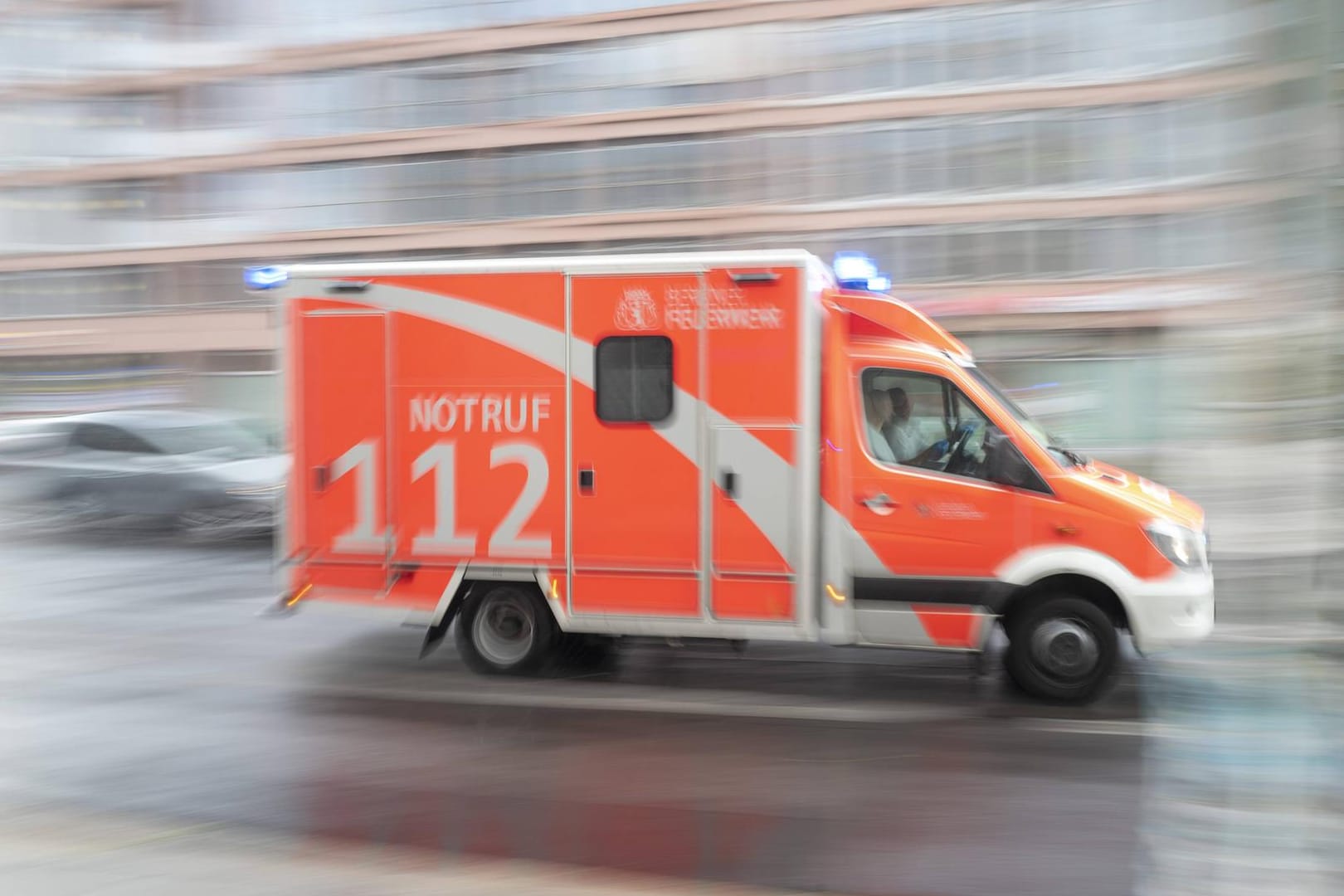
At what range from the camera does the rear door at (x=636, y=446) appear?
754 centimetres

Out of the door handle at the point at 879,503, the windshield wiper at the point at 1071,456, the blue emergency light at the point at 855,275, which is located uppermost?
the blue emergency light at the point at 855,275

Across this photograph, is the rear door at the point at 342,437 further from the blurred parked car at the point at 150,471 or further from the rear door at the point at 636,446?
the blurred parked car at the point at 150,471

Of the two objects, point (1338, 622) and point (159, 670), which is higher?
point (1338, 622)

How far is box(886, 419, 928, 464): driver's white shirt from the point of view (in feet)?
24.4

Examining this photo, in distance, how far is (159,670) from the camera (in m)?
8.54

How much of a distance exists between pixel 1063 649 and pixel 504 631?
143 inches

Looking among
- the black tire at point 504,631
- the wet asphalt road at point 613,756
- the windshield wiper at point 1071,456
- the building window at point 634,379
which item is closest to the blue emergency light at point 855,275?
the building window at point 634,379

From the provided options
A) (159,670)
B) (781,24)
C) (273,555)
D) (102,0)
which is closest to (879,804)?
(159,670)

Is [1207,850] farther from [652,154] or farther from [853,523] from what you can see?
[652,154]

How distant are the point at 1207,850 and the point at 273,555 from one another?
13.5m

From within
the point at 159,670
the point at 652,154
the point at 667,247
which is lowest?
the point at 159,670

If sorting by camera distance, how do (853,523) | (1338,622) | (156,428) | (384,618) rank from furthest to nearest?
(156,428)
(384,618)
(853,523)
(1338,622)

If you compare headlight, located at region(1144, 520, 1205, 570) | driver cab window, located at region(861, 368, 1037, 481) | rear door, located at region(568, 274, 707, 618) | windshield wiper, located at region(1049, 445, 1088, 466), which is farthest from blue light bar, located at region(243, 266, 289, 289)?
headlight, located at region(1144, 520, 1205, 570)

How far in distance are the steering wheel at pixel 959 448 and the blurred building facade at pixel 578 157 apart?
1349 centimetres
